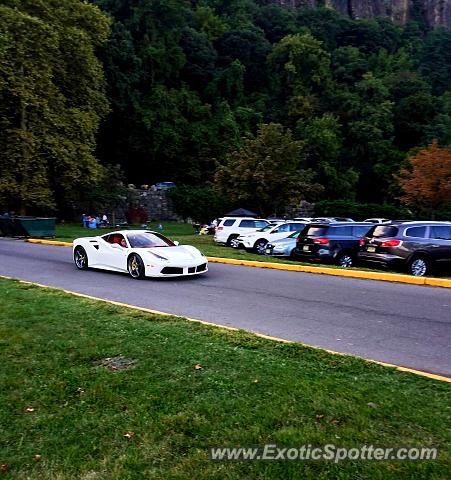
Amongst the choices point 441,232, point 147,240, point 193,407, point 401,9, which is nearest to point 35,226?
point 147,240

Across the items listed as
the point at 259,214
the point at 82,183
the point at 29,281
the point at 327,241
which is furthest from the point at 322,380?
the point at 82,183

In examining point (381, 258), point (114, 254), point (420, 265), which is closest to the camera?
point (114, 254)

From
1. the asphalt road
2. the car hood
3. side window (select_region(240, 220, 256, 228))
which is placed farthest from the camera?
side window (select_region(240, 220, 256, 228))

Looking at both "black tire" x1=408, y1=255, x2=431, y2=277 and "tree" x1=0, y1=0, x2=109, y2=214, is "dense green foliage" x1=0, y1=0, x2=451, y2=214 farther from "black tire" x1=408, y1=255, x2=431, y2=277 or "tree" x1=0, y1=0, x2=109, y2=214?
"black tire" x1=408, y1=255, x2=431, y2=277

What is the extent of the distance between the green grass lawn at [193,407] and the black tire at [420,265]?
9.39 meters

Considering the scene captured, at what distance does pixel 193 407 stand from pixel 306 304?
5.37 meters

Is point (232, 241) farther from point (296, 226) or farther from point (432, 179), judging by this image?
point (432, 179)

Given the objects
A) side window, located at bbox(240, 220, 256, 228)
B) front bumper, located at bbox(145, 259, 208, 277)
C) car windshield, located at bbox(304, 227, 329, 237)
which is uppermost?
side window, located at bbox(240, 220, 256, 228)

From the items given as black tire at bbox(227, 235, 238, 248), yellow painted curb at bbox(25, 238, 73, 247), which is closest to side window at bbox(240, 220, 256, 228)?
black tire at bbox(227, 235, 238, 248)

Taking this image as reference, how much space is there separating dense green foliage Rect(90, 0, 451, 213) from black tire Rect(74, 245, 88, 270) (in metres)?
31.0

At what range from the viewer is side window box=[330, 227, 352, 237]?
1718 centimetres

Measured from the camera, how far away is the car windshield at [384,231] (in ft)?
48.6

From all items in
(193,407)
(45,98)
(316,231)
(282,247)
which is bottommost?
(193,407)

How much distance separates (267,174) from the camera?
1246 inches
